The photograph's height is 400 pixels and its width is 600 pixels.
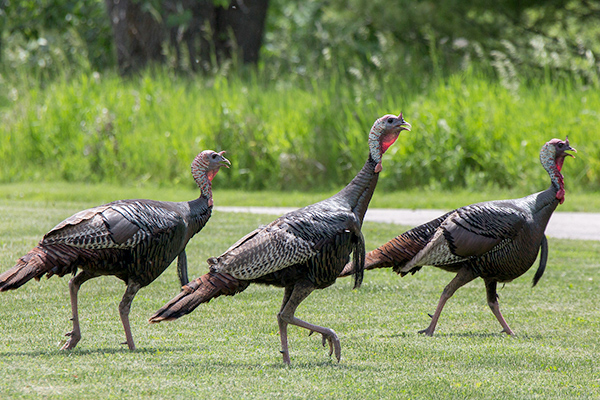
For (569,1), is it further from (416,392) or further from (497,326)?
(416,392)

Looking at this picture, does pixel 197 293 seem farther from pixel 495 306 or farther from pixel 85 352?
pixel 495 306

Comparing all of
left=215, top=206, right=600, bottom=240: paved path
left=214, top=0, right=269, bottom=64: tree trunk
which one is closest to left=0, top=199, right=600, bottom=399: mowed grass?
left=215, top=206, right=600, bottom=240: paved path

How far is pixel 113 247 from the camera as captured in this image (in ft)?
15.5

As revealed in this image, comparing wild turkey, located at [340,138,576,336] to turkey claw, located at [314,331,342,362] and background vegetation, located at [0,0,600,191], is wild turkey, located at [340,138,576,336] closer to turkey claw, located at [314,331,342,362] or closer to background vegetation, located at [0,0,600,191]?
turkey claw, located at [314,331,342,362]

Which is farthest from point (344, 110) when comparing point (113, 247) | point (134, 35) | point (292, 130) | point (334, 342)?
point (334, 342)

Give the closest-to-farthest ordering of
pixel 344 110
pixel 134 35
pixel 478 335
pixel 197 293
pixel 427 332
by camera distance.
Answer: pixel 197 293
pixel 427 332
pixel 478 335
pixel 344 110
pixel 134 35

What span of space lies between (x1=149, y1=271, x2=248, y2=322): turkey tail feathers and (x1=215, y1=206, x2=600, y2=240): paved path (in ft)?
18.3

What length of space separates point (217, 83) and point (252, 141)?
1.92m

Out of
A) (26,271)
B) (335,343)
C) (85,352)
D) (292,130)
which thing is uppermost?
(292,130)

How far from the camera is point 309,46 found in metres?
20.2

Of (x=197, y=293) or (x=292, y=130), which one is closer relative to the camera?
(x=197, y=293)

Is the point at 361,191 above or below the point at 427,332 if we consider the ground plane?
above

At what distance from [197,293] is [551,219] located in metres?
7.20

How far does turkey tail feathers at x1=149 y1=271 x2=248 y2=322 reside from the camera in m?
4.40
